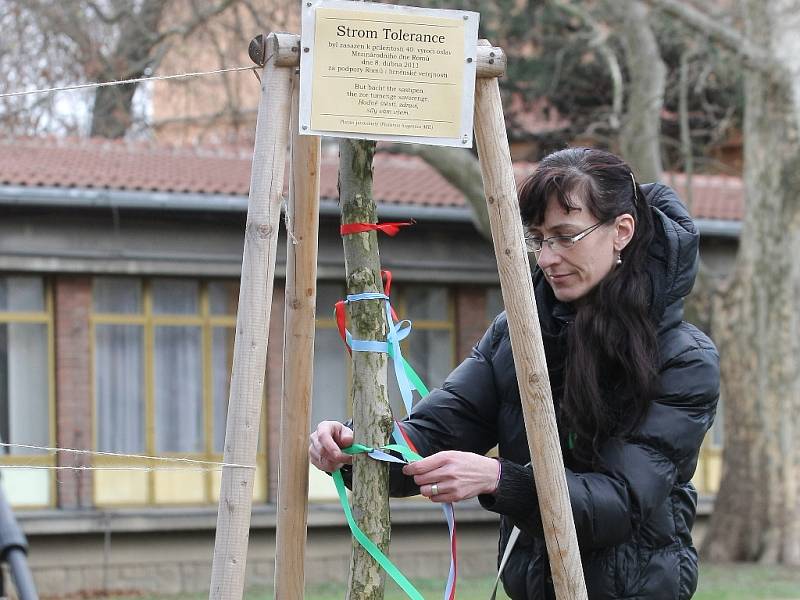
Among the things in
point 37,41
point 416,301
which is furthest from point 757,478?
point 37,41

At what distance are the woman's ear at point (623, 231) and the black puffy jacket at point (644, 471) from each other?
6 cm

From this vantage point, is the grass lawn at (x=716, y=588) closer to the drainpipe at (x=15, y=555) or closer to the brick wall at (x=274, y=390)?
the brick wall at (x=274, y=390)

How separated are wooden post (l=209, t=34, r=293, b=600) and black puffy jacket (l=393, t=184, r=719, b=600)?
537mm

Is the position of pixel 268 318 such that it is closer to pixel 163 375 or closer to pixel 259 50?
pixel 259 50

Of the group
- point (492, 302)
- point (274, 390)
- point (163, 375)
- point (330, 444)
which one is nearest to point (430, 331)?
point (492, 302)

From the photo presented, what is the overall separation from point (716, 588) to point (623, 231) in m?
9.15

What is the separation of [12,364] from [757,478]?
7.42 metres

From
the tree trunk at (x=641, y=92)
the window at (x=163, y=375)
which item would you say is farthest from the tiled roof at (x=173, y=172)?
the tree trunk at (x=641, y=92)

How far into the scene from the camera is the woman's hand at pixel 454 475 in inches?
122

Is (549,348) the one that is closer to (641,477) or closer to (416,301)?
(641,477)

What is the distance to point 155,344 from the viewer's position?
1558cm

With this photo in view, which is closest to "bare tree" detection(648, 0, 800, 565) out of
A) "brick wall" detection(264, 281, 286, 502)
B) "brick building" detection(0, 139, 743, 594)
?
"brick building" detection(0, 139, 743, 594)

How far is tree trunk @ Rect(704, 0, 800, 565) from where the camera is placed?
46.9 feet

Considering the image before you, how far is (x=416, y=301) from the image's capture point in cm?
1652
